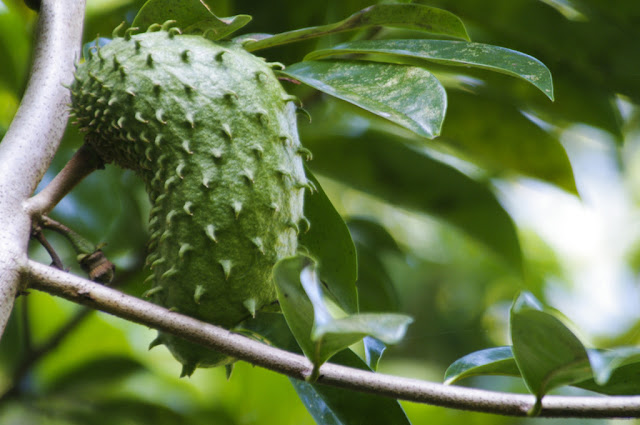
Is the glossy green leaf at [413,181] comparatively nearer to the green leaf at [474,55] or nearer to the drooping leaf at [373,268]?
the drooping leaf at [373,268]

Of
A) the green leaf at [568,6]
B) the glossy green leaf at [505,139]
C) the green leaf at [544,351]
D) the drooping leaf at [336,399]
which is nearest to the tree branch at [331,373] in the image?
the green leaf at [544,351]

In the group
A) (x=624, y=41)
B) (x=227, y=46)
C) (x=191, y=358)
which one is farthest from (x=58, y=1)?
(x=624, y=41)

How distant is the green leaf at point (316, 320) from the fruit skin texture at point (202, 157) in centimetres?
11

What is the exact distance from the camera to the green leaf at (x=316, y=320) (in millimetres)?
444

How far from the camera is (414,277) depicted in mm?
1973

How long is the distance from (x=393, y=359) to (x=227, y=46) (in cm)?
124

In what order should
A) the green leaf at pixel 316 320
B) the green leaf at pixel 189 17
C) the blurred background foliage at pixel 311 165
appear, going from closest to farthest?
the green leaf at pixel 316 320 < the green leaf at pixel 189 17 < the blurred background foliage at pixel 311 165

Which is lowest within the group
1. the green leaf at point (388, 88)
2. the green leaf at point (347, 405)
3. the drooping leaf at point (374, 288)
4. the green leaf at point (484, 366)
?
the drooping leaf at point (374, 288)

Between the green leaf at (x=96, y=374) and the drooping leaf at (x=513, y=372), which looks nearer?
the drooping leaf at (x=513, y=372)

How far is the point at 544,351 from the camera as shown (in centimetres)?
54

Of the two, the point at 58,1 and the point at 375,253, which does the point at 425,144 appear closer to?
the point at 375,253

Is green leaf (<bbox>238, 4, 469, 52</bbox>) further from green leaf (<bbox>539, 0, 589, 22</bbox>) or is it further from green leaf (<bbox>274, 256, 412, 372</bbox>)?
green leaf (<bbox>539, 0, 589, 22</bbox>)

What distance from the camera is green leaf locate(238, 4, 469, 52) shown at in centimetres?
76

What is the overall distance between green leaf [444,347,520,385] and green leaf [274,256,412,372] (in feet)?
0.54
